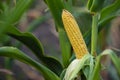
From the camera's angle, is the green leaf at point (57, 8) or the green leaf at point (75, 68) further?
the green leaf at point (57, 8)

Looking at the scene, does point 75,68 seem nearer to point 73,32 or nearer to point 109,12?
point 73,32

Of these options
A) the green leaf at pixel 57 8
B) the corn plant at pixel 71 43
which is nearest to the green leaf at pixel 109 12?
the corn plant at pixel 71 43

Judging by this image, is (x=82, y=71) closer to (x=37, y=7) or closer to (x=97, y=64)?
(x=97, y=64)

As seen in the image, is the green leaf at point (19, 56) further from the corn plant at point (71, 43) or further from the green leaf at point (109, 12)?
the green leaf at point (109, 12)

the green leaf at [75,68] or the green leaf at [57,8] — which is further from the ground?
the green leaf at [57,8]

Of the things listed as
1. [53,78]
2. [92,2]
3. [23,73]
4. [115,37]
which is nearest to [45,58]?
[53,78]

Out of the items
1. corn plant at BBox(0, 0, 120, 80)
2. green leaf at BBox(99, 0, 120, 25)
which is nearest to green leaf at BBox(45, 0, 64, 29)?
→ corn plant at BBox(0, 0, 120, 80)

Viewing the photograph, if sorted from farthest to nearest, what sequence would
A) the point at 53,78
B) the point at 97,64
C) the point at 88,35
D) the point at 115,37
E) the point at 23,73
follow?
1. the point at 115,37
2. the point at 23,73
3. the point at 88,35
4. the point at 53,78
5. the point at 97,64

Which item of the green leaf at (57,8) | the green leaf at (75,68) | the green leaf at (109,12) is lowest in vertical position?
the green leaf at (75,68)
